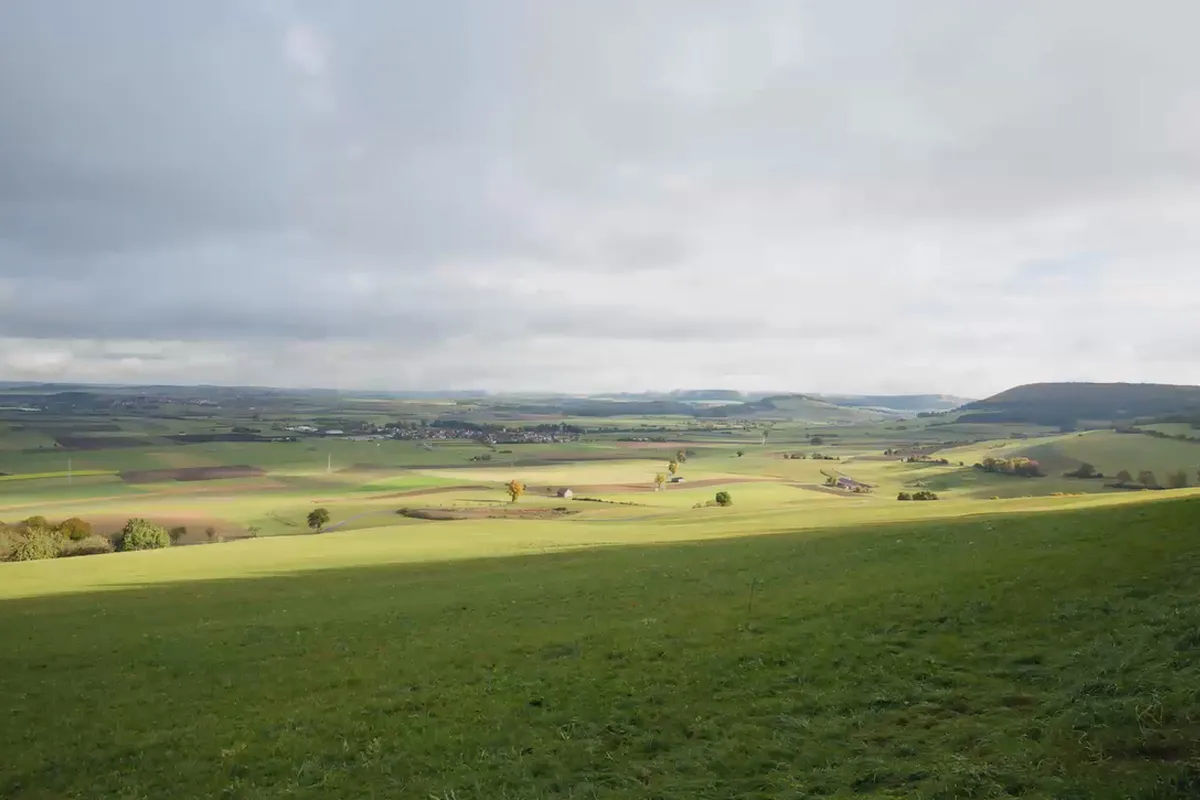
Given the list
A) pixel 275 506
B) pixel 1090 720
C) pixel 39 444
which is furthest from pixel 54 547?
pixel 39 444

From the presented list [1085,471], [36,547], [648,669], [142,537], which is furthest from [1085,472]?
[36,547]

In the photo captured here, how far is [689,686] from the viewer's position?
1712 centimetres

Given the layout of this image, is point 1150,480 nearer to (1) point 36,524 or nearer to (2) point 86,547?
(2) point 86,547

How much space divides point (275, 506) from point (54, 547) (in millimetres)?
33456

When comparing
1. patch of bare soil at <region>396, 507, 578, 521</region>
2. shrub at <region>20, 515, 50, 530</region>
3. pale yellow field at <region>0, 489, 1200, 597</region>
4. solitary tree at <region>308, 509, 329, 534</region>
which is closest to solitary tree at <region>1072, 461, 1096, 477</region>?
pale yellow field at <region>0, 489, 1200, 597</region>

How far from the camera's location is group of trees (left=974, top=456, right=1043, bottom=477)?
393ft

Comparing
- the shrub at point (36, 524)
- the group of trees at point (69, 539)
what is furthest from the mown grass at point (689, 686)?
the shrub at point (36, 524)

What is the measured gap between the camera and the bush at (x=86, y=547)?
7296cm

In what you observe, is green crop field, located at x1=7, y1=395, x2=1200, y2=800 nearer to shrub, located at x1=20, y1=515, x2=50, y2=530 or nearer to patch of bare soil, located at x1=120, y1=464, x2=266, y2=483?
shrub, located at x1=20, y1=515, x2=50, y2=530

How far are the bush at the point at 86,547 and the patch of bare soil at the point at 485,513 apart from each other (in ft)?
105

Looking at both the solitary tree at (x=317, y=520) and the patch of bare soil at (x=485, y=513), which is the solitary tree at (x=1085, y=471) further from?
the solitary tree at (x=317, y=520)

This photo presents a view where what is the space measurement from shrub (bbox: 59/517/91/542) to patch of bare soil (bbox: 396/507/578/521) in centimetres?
3472

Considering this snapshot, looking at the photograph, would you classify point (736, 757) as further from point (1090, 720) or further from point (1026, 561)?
point (1026, 561)

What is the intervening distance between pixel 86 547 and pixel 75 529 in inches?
322
